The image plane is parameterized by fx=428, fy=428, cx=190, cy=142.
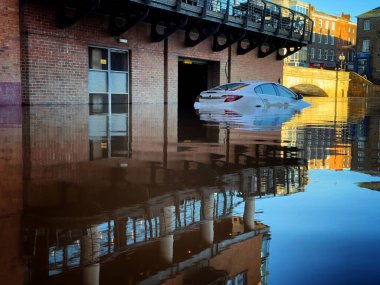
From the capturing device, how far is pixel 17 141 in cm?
572

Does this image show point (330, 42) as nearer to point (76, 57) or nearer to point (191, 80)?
point (191, 80)

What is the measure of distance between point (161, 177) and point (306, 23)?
26946mm

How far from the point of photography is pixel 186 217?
8.22 ft

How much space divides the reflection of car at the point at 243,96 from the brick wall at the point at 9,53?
252 inches

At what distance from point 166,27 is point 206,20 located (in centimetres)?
195

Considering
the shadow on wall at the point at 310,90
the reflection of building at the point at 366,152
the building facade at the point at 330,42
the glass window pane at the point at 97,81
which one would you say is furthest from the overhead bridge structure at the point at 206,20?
the building facade at the point at 330,42

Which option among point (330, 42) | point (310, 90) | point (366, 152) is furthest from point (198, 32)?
point (330, 42)

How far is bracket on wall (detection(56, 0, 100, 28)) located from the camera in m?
14.9

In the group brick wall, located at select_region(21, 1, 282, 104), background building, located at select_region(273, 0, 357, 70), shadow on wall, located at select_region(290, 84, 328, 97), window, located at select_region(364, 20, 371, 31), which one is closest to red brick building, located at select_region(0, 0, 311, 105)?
brick wall, located at select_region(21, 1, 282, 104)

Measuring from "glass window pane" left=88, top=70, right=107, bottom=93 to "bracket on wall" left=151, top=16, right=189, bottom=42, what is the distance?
127 inches

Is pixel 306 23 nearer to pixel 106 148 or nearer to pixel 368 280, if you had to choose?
pixel 106 148

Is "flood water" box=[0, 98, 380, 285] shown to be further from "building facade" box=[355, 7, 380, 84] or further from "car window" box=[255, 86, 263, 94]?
"building facade" box=[355, 7, 380, 84]

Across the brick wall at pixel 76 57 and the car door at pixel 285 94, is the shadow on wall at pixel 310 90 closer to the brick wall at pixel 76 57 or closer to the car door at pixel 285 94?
the brick wall at pixel 76 57

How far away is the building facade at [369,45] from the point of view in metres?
76.2
